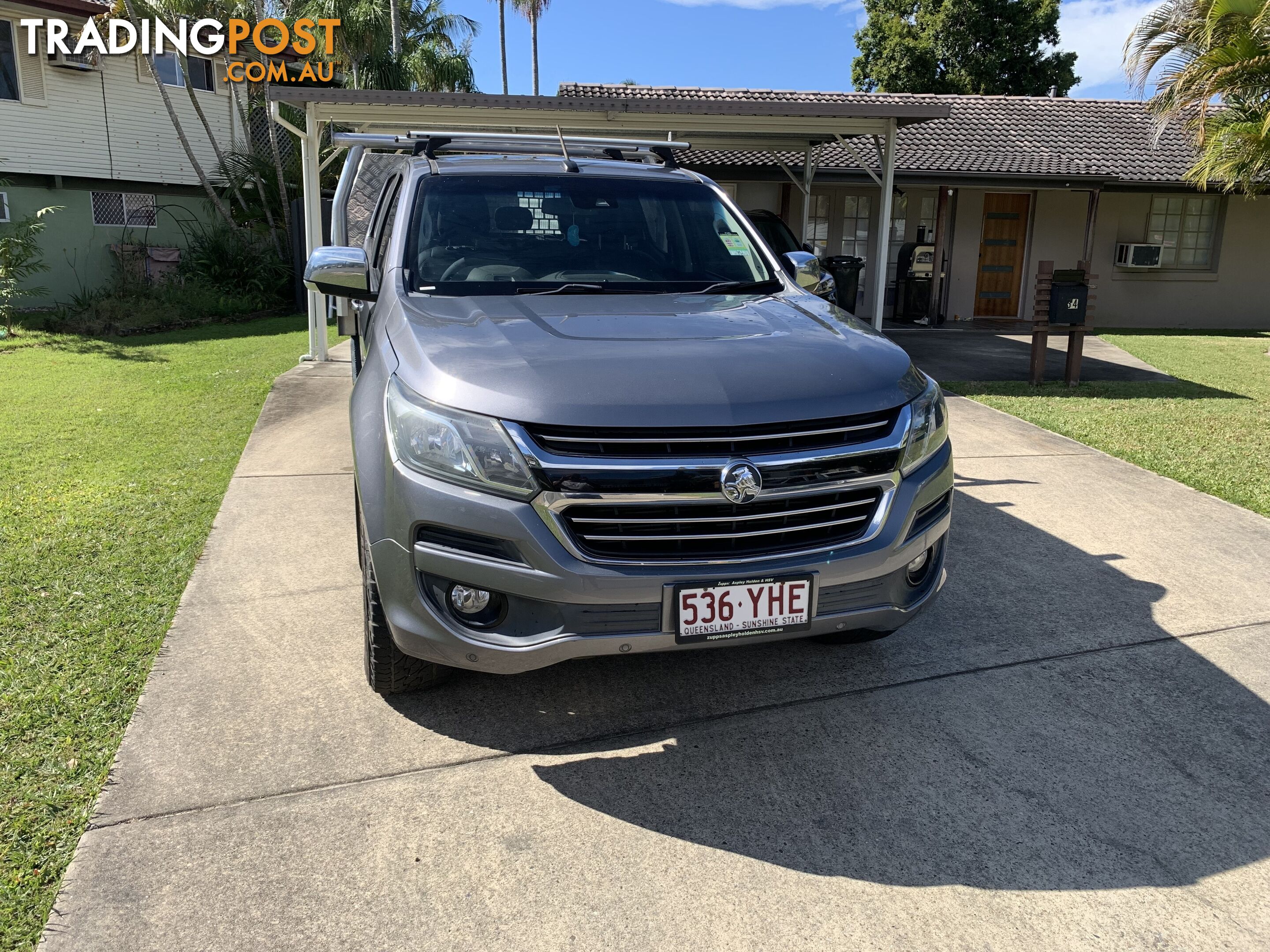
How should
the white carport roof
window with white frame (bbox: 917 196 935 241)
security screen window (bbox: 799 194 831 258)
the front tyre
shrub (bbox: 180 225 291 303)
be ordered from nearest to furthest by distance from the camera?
the front tyre
the white carport roof
security screen window (bbox: 799 194 831 258)
window with white frame (bbox: 917 196 935 241)
shrub (bbox: 180 225 291 303)

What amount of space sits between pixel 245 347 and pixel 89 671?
32.3 ft

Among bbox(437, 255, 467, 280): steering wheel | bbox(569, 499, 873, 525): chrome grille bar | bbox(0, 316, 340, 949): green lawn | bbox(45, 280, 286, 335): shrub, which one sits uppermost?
bbox(437, 255, 467, 280): steering wheel

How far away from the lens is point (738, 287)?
405cm

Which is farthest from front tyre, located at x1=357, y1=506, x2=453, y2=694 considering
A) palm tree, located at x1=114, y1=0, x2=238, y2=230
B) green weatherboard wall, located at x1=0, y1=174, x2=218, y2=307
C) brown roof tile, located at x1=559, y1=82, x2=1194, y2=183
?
palm tree, located at x1=114, y1=0, x2=238, y2=230

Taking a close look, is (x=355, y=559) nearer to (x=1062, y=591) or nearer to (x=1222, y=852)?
(x=1062, y=591)

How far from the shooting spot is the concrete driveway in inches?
95.3

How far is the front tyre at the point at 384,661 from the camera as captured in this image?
3.17m

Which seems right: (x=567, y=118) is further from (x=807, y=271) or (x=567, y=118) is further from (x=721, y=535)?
(x=721, y=535)

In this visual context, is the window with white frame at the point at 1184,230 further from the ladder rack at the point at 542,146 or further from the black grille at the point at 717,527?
the black grille at the point at 717,527

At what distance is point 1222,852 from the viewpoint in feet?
8.86

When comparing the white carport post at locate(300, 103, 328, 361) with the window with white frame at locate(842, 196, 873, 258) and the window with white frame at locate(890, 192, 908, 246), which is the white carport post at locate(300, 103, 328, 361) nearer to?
the window with white frame at locate(842, 196, 873, 258)

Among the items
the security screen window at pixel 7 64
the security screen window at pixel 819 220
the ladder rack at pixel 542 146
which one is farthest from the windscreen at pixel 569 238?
the security screen window at pixel 7 64
